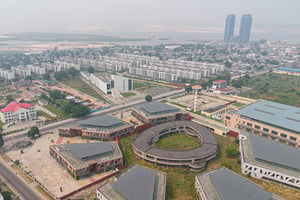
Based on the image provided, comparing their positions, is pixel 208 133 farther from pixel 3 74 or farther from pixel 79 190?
pixel 3 74

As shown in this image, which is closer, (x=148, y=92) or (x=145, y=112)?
(x=145, y=112)

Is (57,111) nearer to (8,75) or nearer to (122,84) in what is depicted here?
(122,84)

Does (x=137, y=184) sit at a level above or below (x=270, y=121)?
below

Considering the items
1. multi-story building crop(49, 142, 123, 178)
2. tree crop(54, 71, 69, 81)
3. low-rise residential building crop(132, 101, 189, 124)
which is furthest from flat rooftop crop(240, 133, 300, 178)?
tree crop(54, 71, 69, 81)

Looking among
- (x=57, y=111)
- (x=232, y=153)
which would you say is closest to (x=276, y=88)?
(x=232, y=153)

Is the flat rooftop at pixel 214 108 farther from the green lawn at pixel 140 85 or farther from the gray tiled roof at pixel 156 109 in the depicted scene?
the green lawn at pixel 140 85

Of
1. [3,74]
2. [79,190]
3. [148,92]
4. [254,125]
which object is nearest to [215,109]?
[254,125]

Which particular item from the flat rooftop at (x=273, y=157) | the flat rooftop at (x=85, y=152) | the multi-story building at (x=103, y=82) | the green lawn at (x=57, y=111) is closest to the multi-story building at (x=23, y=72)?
the multi-story building at (x=103, y=82)
